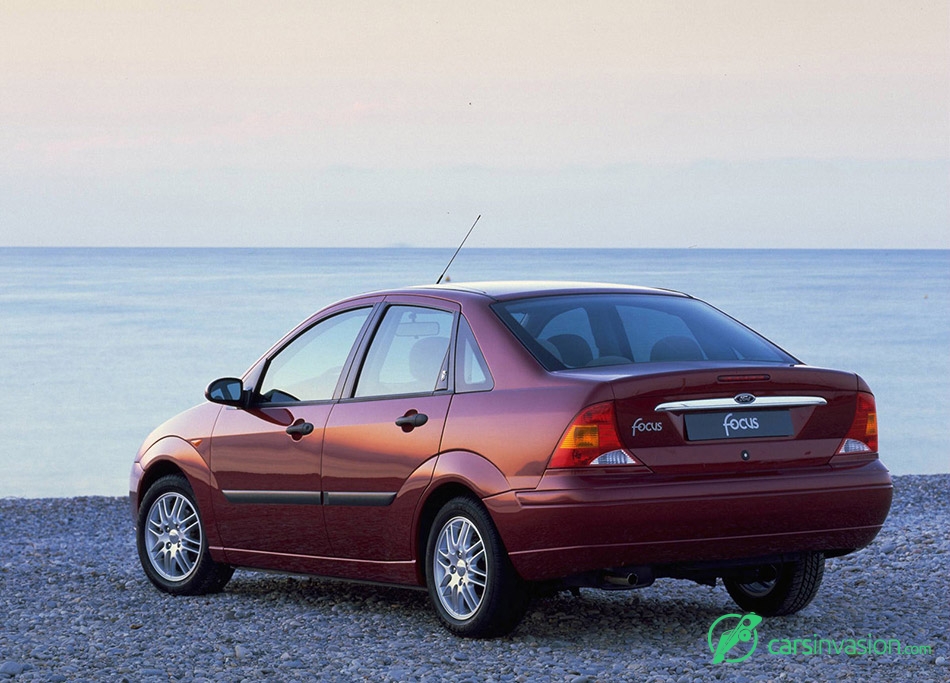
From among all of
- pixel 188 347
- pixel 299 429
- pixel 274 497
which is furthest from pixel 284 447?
pixel 188 347

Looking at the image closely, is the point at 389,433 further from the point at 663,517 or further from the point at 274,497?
the point at 663,517

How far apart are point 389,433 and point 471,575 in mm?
849

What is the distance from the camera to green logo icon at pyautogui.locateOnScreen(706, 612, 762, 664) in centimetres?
641

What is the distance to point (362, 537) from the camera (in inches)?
287

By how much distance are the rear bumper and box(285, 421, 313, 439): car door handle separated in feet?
5.16

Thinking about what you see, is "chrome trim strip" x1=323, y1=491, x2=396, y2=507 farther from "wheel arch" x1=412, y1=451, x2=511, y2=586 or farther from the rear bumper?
the rear bumper

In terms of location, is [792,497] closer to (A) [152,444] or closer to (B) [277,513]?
(B) [277,513]

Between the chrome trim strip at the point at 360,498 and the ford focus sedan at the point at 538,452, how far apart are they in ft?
0.05

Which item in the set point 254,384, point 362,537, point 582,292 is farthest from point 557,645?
point 254,384

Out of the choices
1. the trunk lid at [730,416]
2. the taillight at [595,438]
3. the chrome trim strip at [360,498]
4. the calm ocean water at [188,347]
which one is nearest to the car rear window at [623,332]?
the trunk lid at [730,416]

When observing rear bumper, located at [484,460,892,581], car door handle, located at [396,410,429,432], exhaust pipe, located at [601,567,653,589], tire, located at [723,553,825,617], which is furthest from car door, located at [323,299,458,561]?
tire, located at [723,553,825,617]

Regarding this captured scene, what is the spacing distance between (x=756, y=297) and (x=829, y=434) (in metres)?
84.0

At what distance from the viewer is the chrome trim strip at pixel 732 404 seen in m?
6.12

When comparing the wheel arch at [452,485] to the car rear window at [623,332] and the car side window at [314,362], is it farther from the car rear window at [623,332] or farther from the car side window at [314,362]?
the car side window at [314,362]
